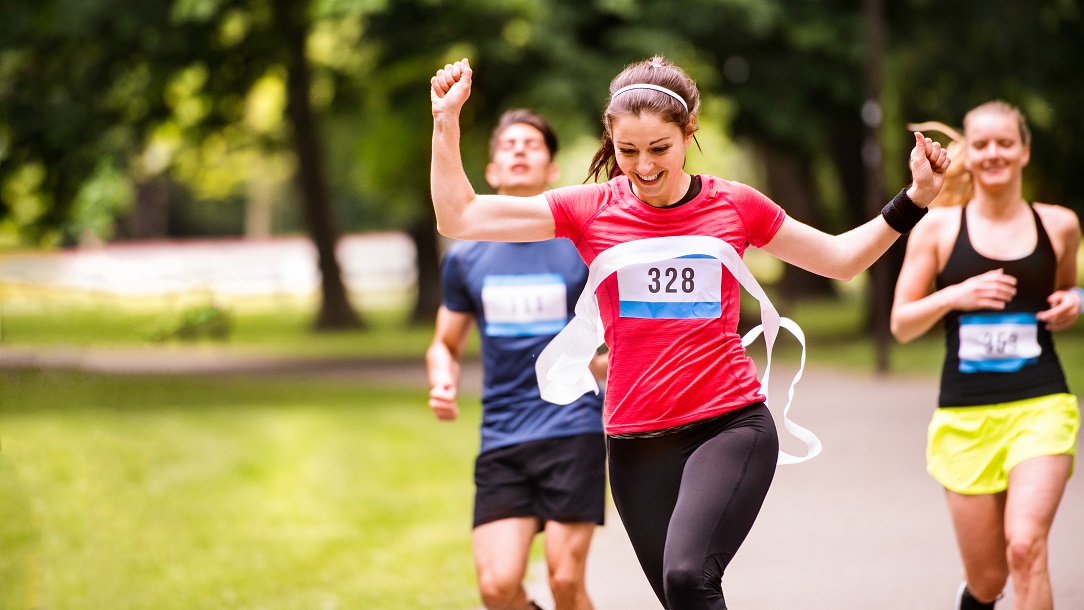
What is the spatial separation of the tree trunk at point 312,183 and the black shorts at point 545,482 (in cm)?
1823

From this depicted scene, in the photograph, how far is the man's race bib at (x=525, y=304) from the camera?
18.1ft

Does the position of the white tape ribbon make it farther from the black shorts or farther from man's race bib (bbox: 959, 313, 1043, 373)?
man's race bib (bbox: 959, 313, 1043, 373)

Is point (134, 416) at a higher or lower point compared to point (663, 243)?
lower

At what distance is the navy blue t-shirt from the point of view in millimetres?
5512

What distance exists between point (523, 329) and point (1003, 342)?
1.76m

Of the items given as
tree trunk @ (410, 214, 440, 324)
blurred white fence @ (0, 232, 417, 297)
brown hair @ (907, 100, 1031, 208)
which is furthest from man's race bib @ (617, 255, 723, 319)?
blurred white fence @ (0, 232, 417, 297)

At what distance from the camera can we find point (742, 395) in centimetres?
431

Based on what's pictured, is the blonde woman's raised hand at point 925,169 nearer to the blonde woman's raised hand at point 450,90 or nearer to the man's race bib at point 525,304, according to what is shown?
the blonde woman's raised hand at point 450,90

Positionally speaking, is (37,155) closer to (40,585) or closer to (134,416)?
(134,416)

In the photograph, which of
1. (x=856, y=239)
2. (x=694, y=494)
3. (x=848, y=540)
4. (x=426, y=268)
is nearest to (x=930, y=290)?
(x=856, y=239)

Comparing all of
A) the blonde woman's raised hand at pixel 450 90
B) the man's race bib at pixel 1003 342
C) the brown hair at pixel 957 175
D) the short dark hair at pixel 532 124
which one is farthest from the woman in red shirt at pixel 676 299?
the brown hair at pixel 957 175

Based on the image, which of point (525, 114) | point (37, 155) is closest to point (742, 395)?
point (525, 114)

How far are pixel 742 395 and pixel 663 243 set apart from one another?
20.1 inches

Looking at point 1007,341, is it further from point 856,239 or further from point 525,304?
point 525,304
